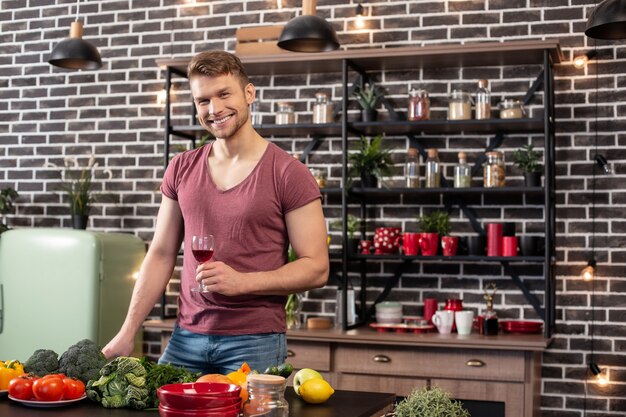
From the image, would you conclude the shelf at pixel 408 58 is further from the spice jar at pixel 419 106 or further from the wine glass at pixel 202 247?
the wine glass at pixel 202 247

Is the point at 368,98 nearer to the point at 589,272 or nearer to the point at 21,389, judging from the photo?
the point at 589,272

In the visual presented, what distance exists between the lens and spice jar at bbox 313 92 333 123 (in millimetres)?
5137

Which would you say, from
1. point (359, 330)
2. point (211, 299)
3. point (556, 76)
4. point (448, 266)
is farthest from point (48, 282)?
point (556, 76)

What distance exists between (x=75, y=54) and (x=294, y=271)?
2.85 meters

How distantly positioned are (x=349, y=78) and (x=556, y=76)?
121cm

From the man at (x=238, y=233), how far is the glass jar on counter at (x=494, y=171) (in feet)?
7.23

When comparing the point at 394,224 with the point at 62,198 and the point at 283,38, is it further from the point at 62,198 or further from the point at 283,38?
the point at 62,198

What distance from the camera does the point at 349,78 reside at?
5352mm

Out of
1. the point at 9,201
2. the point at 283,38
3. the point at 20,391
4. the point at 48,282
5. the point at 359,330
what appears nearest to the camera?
the point at 20,391

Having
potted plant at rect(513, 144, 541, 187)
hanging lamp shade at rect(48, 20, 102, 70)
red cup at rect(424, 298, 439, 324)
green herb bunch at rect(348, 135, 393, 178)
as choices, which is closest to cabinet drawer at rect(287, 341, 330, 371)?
red cup at rect(424, 298, 439, 324)

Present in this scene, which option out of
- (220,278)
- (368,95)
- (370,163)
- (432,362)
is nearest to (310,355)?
(432,362)

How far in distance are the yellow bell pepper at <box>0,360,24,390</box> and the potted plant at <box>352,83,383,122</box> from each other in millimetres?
2988

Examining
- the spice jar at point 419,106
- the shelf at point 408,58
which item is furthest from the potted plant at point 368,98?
the spice jar at point 419,106

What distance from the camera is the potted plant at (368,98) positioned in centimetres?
506
